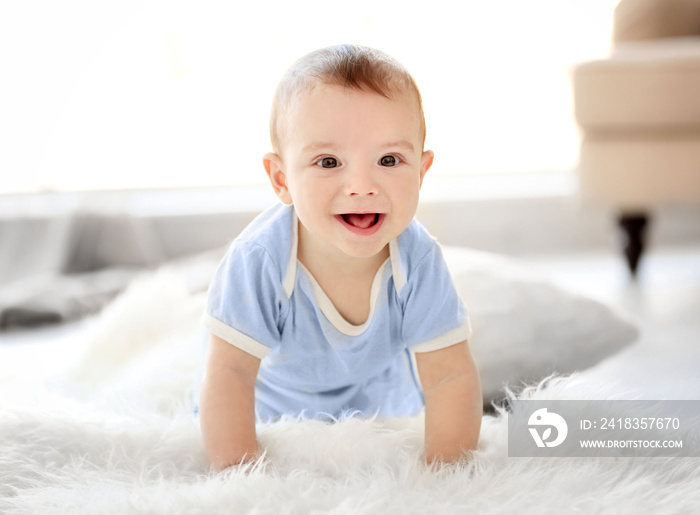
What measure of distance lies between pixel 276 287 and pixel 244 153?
162 centimetres

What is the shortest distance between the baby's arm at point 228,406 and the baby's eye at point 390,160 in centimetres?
26

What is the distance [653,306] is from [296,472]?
1.21m

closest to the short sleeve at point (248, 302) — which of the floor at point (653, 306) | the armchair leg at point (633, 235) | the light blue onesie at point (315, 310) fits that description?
the light blue onesie at point (315, 310)

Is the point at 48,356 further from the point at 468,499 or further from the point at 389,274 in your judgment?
the point at 468,499

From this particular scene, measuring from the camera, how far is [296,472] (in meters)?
0.74

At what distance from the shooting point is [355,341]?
2.90 ft

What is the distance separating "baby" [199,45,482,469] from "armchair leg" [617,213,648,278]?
48.5 inches

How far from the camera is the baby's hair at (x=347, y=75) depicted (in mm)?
758

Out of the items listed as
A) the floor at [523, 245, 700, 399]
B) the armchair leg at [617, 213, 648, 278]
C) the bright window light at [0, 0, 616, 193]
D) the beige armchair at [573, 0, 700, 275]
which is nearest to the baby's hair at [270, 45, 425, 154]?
the floor at [523, 245, 700, 399]

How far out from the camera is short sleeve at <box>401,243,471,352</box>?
33.9 inches
